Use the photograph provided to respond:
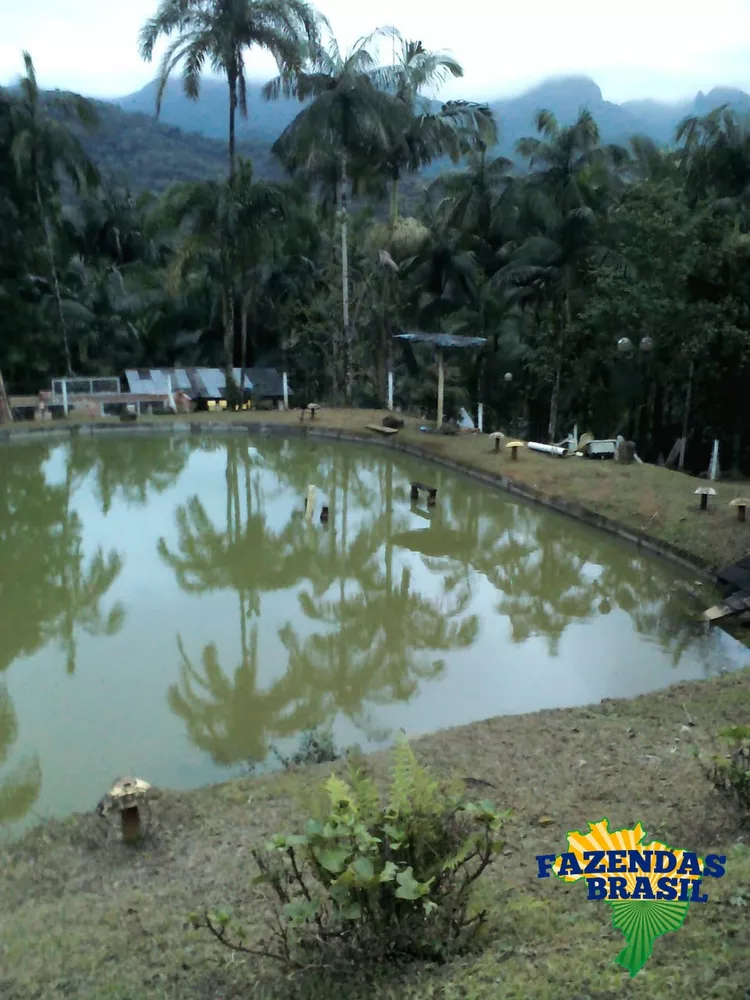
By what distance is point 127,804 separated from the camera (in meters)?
4.05

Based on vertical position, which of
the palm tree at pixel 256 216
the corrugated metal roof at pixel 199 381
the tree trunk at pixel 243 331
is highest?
the palm tree at pixel 256 216

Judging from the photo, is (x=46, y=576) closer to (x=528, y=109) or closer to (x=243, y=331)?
(x=243, y=331)

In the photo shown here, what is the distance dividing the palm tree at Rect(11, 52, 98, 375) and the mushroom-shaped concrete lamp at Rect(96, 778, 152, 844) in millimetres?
19490

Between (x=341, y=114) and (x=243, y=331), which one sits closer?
(x=341, y=114)

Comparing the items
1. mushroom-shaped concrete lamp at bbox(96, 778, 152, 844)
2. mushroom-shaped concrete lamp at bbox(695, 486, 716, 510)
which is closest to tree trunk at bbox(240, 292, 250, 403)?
mushroom-shaped concrete lamp at bbox(695, 486, 716, 510)

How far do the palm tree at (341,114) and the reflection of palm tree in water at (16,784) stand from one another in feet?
52.1

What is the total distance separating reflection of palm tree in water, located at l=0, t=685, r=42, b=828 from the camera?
A: 488 centimetres

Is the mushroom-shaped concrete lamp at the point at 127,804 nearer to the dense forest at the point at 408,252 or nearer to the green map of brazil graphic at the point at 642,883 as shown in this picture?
the green map of brazil graphic at the point at 642,883

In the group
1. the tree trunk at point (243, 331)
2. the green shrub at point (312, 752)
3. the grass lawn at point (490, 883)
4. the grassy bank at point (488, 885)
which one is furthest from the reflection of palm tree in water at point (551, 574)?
the tree trunk at point (243, 331)

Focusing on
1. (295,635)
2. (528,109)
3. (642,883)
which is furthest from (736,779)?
(528,109)

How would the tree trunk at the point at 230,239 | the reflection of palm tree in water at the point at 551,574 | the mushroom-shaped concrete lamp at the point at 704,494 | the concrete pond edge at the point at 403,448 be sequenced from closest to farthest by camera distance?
the reflection of palm tree in water at the point at 551,574 → the concrete pond edge at the point at 403,448 → the mushroom-shaped concrete lamp at the point at 704,494 → the tree trunk at the point at 230,239

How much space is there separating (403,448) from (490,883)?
14284 mm

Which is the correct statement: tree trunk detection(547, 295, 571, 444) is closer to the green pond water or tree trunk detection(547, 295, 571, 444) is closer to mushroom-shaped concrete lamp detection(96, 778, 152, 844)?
the green pond water

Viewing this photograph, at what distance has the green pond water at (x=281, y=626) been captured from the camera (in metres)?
5.84
